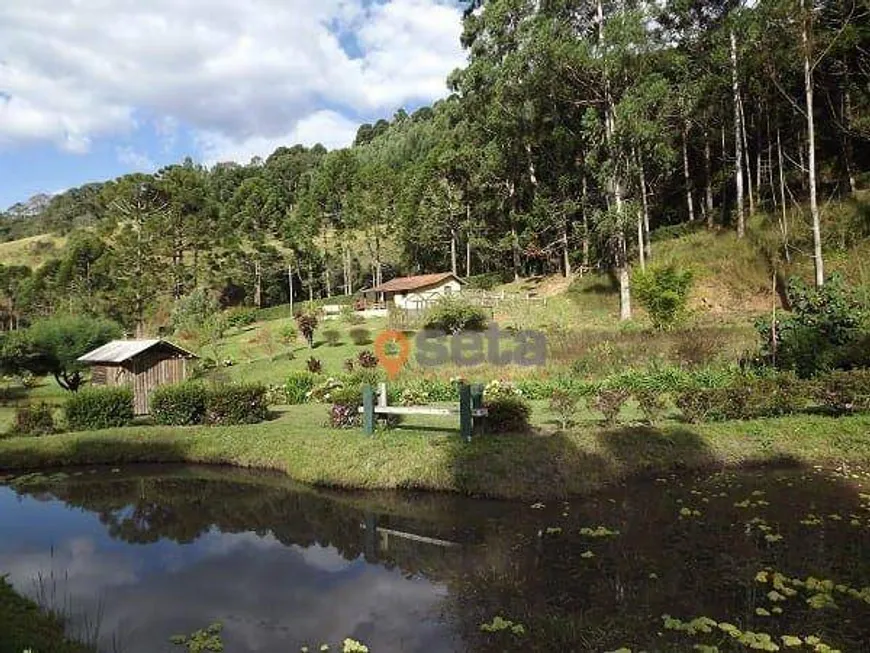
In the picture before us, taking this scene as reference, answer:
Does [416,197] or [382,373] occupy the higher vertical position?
[416,197]

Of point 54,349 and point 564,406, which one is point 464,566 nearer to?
point 564,406

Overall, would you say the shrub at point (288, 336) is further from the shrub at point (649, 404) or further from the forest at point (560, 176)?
the shrub at point (649, 404)

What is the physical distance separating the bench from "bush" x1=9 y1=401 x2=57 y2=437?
9312 mm

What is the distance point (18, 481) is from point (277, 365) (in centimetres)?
1593

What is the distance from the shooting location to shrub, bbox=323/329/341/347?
34.6 m

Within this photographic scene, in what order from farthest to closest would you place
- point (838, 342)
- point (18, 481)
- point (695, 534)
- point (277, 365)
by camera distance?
point (277, 365), point (838, 342), point (18, 481), point (695, 534)

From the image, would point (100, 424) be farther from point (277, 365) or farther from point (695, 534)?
point (695, 534)

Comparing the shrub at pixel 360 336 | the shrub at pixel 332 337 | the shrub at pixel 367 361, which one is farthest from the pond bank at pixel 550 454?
the shrub at pixel 332 337

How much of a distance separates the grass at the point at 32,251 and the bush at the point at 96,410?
77.9 metres

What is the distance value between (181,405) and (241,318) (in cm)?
3582

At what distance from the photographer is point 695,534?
8.66m

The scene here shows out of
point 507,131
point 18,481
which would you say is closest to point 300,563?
point 18,481

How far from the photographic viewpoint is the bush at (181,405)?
1731 centimetres

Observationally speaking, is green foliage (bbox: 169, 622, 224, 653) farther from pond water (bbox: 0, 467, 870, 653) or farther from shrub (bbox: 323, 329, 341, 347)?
shrub (bbox: 323, 329, 341, 347)
